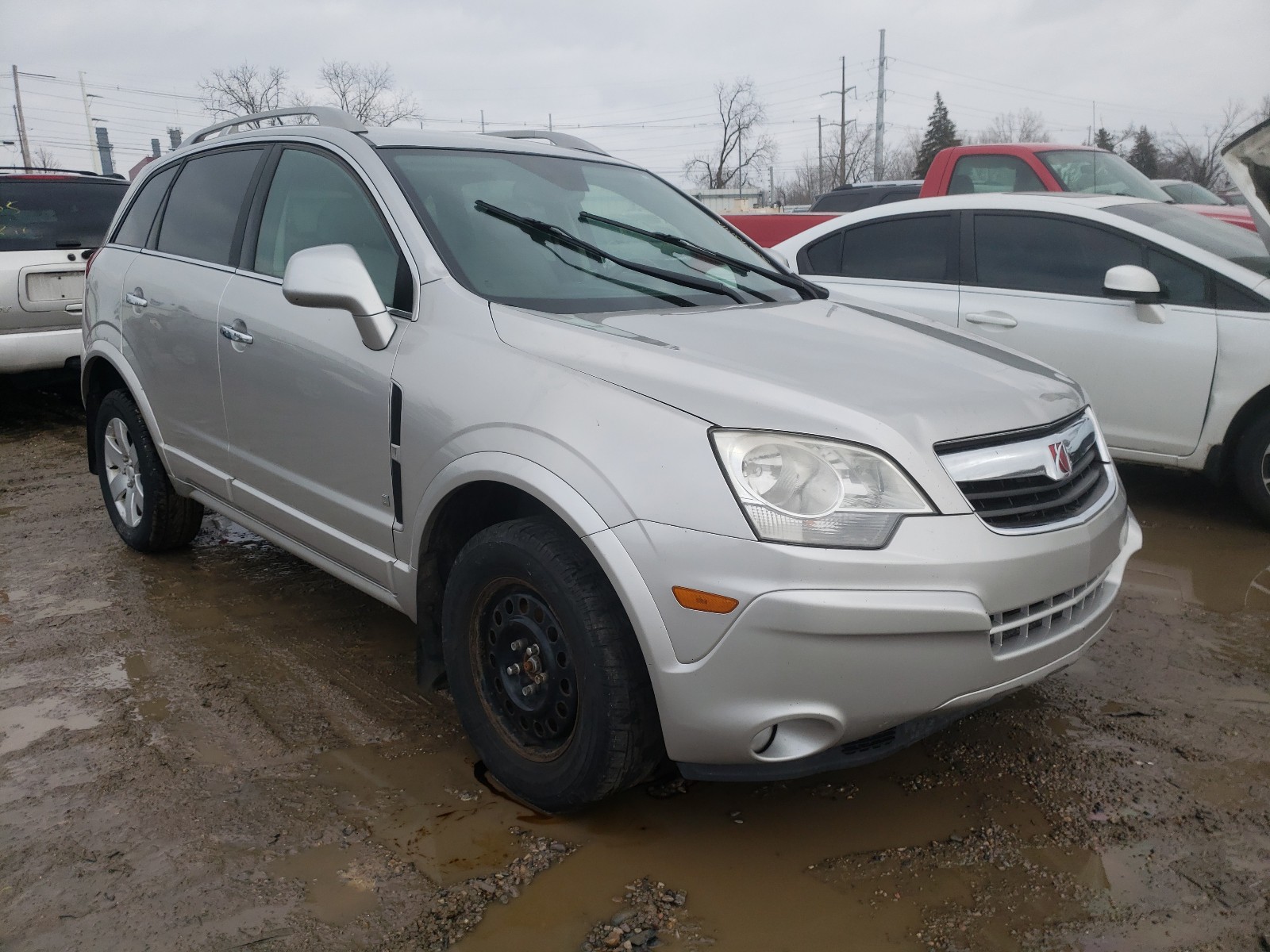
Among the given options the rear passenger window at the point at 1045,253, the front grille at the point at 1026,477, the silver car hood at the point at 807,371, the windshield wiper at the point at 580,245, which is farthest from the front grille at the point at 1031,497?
the rear passenger window at the point at 1045,253

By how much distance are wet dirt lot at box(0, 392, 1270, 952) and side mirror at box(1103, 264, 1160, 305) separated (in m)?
1.70

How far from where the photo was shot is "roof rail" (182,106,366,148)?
11.7ft

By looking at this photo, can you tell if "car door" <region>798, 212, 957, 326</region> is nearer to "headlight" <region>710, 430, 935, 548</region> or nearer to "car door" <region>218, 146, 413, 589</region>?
"car door" <region>218, 146, 413, 589</region>

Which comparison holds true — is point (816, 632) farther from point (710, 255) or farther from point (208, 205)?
point (208, 205)

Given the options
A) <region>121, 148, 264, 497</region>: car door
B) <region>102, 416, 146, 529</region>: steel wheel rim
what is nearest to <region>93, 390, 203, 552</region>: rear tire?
<region>102, 416, 146, 529</region>: steel wheel rim

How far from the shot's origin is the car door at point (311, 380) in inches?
119

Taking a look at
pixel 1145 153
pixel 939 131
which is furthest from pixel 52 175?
pixel 939 131

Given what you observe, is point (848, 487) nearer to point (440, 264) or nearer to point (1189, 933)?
point (1189, 933)

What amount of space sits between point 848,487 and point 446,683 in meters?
1.40

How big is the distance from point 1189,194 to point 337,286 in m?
8.66

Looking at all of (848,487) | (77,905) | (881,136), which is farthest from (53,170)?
(881,136)

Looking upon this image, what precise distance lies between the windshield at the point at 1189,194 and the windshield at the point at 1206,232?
341 cm

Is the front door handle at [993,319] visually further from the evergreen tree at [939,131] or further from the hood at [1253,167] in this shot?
the evergreen tree at [939,131]

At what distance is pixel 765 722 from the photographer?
222cm
